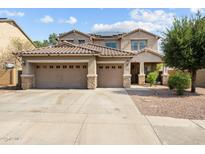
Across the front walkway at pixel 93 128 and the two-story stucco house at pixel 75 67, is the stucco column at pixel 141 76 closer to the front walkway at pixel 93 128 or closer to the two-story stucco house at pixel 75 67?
the two-story stucco house at pixel 75 67

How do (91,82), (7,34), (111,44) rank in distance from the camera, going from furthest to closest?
1. (111,44)
2. (7,34)
3. (91,82)

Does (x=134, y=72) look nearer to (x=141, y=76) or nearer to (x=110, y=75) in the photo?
(x=141, y=76)

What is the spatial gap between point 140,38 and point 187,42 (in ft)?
53.7

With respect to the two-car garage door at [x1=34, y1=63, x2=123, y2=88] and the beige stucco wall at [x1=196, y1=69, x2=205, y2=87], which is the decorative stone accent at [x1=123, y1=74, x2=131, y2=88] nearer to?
the two-car garage door at [x1=34, y1=63, x2=123, y2=88]

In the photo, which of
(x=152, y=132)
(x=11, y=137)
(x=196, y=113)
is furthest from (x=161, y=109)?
(x=11, y=137)

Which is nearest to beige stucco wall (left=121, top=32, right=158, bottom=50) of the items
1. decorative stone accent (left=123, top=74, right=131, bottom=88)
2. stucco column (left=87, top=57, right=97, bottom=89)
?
decorative stone accent (left=123, top=74, right=131, bottom=88)

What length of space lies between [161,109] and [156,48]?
22.1 meters

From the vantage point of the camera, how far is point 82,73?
2227 centimetres

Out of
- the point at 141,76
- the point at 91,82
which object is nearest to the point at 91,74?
the point at 91,82

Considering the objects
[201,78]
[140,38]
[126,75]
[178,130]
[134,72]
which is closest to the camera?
[178,130]

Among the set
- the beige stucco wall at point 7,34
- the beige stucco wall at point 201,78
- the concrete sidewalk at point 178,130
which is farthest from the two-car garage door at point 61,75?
the concrete sidewalk at point 178,130

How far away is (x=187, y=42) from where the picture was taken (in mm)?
15961

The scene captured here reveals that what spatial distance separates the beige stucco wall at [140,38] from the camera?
105 feet
